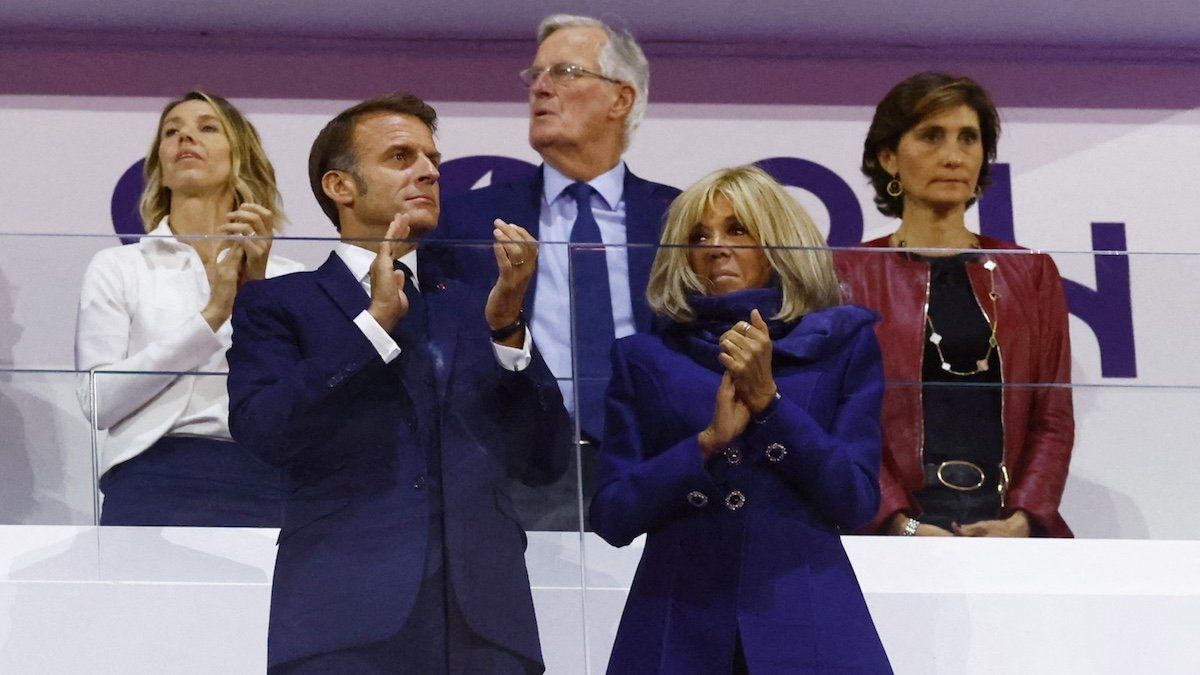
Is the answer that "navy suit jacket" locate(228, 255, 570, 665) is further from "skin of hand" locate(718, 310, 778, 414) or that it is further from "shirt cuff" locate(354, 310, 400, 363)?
"skin of hand" locate(718, 310, 778, 414)

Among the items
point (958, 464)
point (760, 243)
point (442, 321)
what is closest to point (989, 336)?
point (958, 464)

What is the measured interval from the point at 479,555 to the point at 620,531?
20cm

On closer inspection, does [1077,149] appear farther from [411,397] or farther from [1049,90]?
[411,397]

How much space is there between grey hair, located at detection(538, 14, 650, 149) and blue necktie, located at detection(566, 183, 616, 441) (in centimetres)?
114

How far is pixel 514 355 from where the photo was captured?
2.33 meters

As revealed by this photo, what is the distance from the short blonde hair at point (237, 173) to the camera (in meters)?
3.31

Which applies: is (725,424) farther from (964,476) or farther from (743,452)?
(964,476)

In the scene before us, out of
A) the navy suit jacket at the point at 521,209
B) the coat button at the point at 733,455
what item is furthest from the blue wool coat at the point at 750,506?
the navy suit jacket at the point at 521,209

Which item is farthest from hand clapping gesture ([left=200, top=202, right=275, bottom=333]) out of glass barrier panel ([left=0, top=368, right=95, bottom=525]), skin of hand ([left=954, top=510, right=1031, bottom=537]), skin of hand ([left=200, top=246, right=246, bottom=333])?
skin of hand ([left=954, top=510, right=1031, bottom=537])

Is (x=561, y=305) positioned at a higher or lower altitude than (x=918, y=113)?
lower

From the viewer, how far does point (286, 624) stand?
2.27 m

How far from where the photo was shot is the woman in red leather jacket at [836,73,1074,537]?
2.34 m

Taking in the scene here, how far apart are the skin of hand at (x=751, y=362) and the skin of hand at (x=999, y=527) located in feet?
1.27

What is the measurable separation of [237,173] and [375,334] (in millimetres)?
1155
